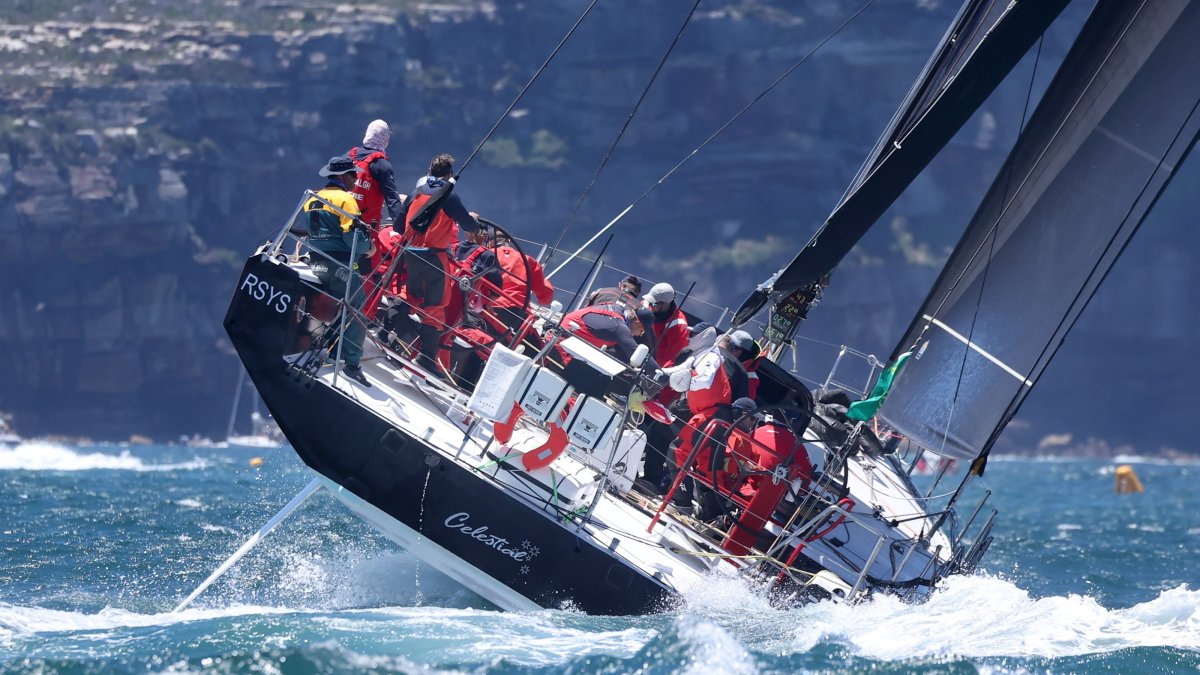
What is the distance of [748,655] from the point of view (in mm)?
6512

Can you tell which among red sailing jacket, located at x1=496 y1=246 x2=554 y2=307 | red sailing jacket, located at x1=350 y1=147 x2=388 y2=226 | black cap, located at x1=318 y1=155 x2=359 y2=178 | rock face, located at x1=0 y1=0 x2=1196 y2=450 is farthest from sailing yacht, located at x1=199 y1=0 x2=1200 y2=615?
rock face, located at x1=0 y1=0 x2=1196 y2=450

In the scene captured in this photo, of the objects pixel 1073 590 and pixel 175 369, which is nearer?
pixel 1073 590

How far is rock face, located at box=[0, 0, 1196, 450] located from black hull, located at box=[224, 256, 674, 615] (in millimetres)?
45052

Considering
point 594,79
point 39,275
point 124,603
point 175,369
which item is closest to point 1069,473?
point 594,79

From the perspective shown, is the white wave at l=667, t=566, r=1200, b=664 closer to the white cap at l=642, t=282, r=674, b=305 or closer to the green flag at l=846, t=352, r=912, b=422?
the green flag at l=846, t=352, r=912, b=422

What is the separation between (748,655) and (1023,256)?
3.30 m

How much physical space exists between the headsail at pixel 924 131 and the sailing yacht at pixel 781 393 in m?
0.02

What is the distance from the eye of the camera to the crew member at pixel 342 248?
26.0ft

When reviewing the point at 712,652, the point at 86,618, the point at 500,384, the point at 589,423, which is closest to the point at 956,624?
the point at 712,652

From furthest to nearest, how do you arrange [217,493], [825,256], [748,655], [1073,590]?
[217,493]
[1073,590]
[825,256]
[748,655]

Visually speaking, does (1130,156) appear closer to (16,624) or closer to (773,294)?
(773,294)

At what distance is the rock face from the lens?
5434 cm

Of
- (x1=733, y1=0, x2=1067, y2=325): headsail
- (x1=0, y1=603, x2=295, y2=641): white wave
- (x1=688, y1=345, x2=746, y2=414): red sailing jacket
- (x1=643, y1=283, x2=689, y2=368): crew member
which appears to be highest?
(x1=733, y1=0, x2=1067, y2=325): headsail

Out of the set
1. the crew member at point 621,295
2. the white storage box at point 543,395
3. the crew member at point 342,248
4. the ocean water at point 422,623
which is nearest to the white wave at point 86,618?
the ocean water at point 422,623
